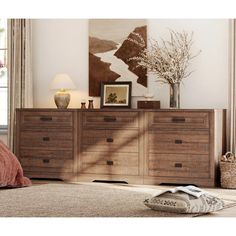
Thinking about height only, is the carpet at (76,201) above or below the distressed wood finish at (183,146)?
below

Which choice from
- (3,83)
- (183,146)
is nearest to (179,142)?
(183,146)

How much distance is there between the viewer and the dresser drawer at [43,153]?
5.74 m

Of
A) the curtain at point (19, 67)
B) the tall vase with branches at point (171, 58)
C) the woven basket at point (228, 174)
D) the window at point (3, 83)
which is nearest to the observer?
the woven basket at point (228, 174)

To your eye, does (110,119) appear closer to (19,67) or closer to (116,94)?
(116,94)

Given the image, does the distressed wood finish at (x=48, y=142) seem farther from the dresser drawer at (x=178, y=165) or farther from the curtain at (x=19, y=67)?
the dresser drawer at (x=178, y=165)

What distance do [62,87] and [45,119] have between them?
1.32 feet

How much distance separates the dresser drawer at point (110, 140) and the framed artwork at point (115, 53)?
2.11 feet

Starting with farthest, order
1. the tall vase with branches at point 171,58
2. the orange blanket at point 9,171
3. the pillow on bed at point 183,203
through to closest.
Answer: the tall vase with branches at point 171,58 → the orange blanket at point 9,171 → the pillow on bed at point 183,203

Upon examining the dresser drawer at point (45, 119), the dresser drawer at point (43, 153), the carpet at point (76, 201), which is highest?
the dresser drawer at point (45, 119)

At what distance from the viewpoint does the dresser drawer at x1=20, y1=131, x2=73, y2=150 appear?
5.75 meters

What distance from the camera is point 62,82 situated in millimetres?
5910

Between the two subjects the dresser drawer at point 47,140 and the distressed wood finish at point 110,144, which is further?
the dresser drawer at point 47,140

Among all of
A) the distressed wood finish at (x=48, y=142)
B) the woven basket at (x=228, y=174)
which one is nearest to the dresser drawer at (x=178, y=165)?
the woven basket at (x=228, y=174)

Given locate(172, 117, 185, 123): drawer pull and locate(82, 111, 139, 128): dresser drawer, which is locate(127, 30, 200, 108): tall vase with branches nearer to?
locate(172, 117, 185, 123): drawer pull
